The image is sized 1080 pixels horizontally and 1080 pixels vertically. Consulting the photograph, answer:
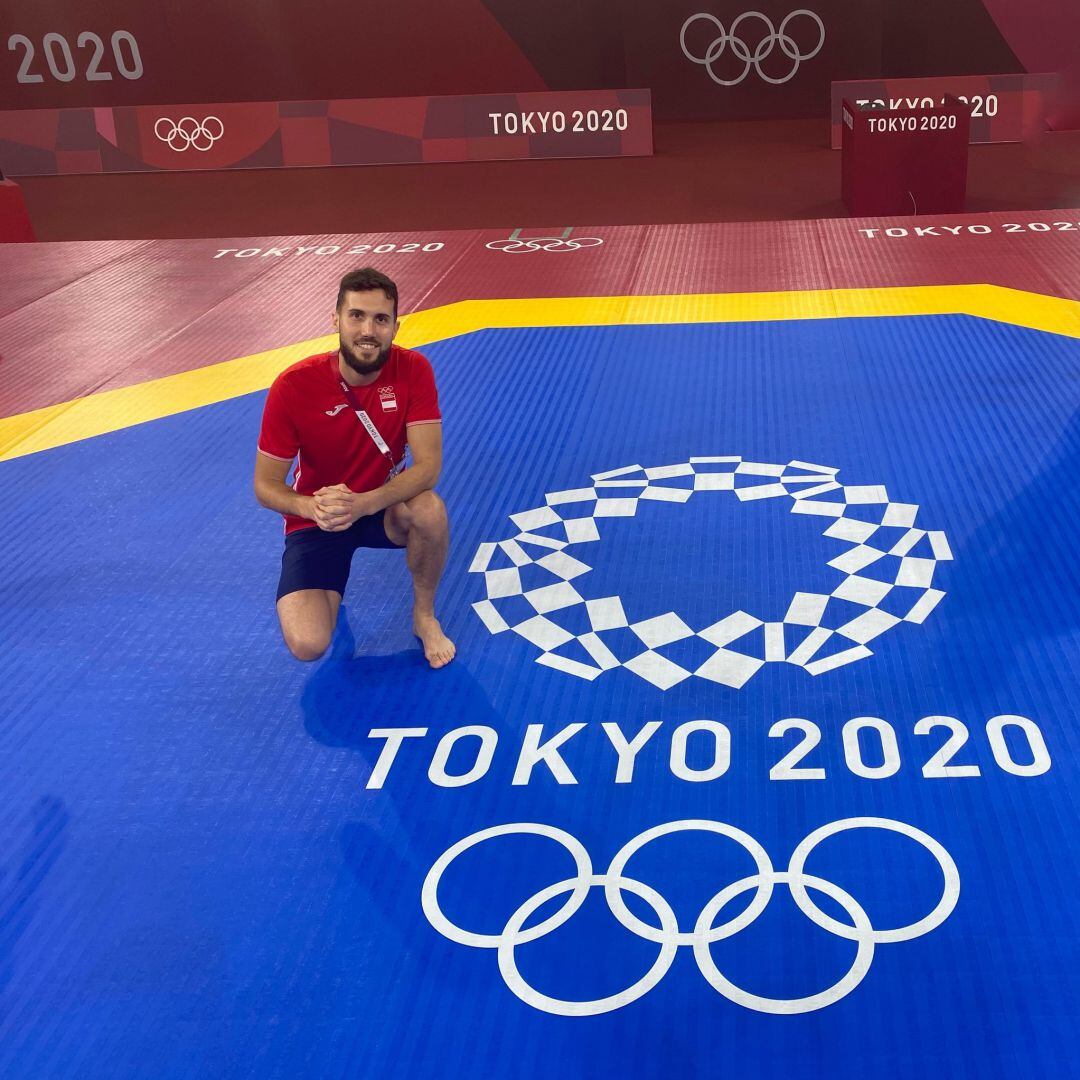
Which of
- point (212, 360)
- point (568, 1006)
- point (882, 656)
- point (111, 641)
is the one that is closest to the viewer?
point (568, 1006)

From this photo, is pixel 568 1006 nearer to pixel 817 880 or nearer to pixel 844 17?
pixel 817 880

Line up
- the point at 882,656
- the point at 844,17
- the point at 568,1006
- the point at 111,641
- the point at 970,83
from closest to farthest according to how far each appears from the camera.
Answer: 1. the point at 568,1006
2. the point at 882,656
3. the point at 111,641
4. the point at 970,83
5. the point at 844,17

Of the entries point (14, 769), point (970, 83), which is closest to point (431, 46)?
point (970, 83)

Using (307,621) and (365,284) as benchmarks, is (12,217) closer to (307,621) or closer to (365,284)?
(365,284)

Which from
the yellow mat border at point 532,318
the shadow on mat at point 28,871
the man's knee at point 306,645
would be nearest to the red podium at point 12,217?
the yellow mat border at point 532,318

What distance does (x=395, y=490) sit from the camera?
9.88ft

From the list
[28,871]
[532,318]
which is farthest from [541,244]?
[28,871]

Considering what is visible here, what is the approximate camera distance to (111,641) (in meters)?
3.27

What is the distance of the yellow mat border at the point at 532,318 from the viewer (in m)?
4.87

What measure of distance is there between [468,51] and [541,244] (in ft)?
22.3

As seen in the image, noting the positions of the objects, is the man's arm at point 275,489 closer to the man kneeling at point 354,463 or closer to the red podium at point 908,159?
the man kneeling at point 354,463

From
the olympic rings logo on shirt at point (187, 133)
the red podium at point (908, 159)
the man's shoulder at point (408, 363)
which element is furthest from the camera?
the olympic rings logo on shirt at point (187, 133)

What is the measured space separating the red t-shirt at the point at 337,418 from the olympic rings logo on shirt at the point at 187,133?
32.4 feet

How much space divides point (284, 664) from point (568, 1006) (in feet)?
4.53
